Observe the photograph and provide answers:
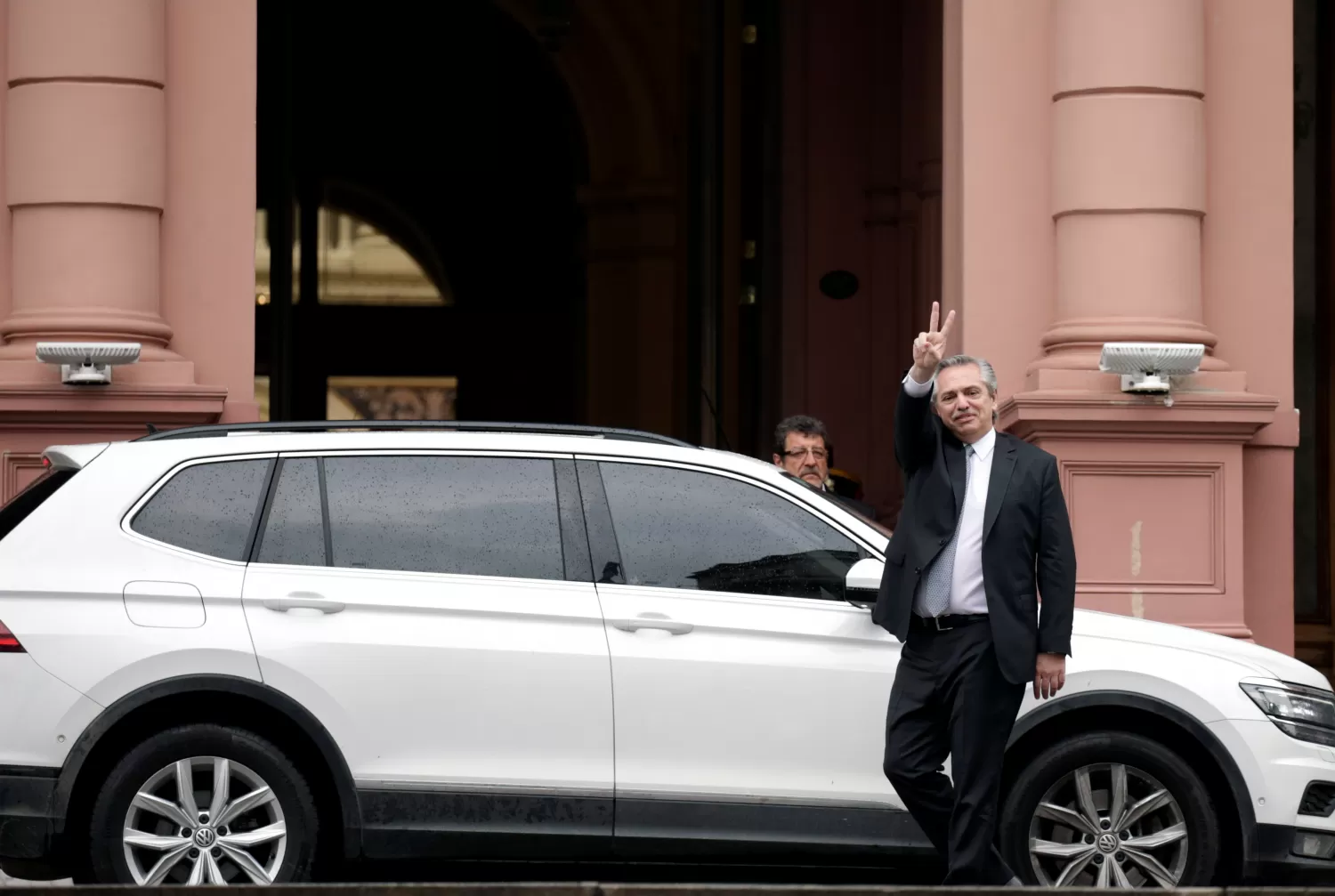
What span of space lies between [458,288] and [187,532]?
19515 millimetres

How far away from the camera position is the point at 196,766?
22.5 ft

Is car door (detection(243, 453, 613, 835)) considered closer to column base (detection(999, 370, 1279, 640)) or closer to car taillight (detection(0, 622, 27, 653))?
car taillight (detection(0, 622, 27, 653))

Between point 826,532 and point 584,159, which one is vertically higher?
point 584,159

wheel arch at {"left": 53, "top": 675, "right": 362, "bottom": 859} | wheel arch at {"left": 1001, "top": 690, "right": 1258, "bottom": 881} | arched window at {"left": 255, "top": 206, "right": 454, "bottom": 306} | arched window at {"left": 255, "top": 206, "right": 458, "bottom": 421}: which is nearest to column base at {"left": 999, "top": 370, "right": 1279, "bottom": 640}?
wheel arch at {"left": 1001, "top": 690, "right": 1258, "bottom": 881}

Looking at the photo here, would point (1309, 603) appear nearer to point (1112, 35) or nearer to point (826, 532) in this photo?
point (1112, 35)

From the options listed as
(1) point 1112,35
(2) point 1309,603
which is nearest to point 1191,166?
(1) point 1112,35

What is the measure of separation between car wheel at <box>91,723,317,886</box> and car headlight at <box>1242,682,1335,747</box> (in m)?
3.13

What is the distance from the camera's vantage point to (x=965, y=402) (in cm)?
685

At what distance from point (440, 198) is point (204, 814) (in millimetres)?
20010

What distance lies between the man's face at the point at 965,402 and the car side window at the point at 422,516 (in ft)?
4.25

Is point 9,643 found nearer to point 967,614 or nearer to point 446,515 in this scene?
point 446,515

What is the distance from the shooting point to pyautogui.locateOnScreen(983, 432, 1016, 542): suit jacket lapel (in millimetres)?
6672

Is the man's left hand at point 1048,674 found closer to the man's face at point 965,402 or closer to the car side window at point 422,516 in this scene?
the man's face at point 965,402

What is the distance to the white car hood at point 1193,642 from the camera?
7.23 metres
